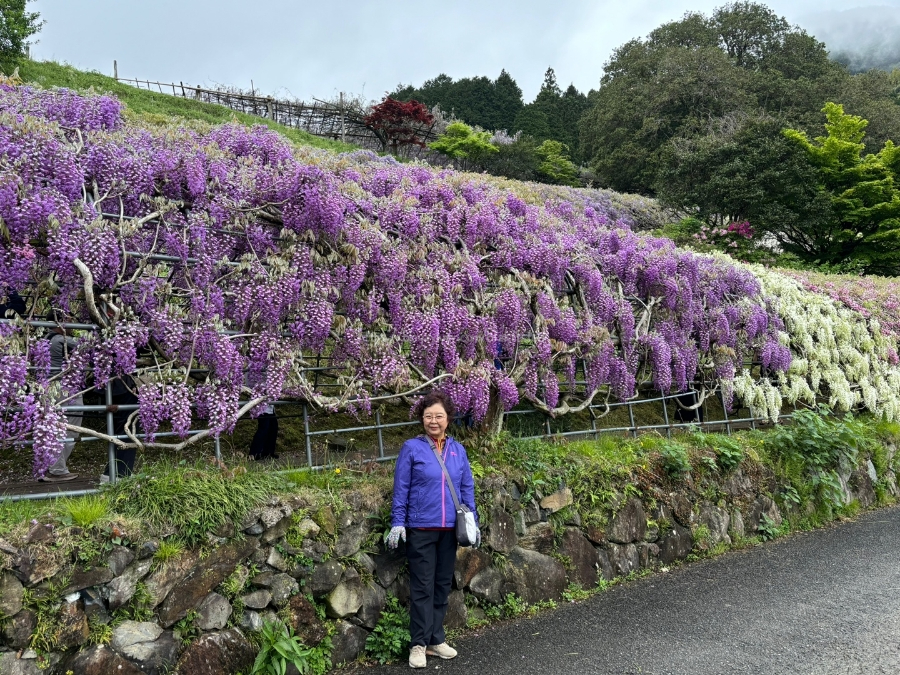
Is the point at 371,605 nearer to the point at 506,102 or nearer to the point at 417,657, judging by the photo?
the point at 417,657

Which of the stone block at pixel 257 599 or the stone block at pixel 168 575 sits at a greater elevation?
the stone block at pixel 168 575

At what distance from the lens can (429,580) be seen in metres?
3.50

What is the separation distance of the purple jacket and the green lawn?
15.9 meters

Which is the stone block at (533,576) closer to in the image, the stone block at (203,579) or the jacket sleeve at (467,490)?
the jacket sleeve at (467,490)

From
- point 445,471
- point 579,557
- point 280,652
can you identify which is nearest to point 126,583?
point 280,652

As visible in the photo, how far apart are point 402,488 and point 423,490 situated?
126 millimetres

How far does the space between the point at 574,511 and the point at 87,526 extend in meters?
3.33

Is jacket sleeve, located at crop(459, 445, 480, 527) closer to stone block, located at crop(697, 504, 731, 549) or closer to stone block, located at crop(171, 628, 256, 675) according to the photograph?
stone block, located at crop(171, 628, 256, 675)

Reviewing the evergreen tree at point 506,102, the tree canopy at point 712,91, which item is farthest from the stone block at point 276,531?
the evergreen tree at point 506,102

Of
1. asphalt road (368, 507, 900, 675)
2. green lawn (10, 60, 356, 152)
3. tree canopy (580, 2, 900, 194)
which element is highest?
tree canopy (580, 2, 900, 194)

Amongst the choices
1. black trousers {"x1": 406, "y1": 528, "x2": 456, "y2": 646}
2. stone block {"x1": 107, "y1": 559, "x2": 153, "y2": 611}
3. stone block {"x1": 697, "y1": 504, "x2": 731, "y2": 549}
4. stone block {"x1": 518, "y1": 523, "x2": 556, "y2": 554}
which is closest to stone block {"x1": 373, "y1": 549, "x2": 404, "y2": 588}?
black trousers {"x1": 406, "y1": 528, "x2": 456, "y2": 646}

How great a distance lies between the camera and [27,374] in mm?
3172

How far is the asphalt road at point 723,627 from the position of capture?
11.4ft

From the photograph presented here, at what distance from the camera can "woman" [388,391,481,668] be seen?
3.47 meters
